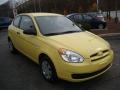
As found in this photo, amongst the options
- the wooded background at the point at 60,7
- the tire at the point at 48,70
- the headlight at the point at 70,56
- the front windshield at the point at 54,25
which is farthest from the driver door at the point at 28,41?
the wooded background at the point at 60,7

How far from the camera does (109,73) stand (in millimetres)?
5730

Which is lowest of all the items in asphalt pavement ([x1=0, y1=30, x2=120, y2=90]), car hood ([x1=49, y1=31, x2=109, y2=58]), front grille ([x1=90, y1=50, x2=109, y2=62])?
asphalt pavement ([x1=0, y1=30, x2=120, y2=90])

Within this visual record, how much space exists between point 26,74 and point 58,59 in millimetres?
1607

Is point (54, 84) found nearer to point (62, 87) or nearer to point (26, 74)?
point (62, 87)

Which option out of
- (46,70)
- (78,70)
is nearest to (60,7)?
(46,70)

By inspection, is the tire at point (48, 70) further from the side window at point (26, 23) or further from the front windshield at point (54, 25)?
the side window at point (26, 23)

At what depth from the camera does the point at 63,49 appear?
4.79 metres

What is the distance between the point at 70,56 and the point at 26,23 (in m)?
2.52

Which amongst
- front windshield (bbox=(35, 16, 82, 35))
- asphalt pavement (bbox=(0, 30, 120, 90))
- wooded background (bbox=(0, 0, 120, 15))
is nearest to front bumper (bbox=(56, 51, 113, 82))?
asphalt pavement (bbox=(0, 30, 120, 90))

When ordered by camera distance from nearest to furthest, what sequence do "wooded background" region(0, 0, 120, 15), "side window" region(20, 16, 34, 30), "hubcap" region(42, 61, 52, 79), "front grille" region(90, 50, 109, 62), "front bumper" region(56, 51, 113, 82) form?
"front bumper" region(56, 51, 113, 82) < "front grille" region(90, 50, 109, 62) < "hubcap" region(42, 61, 52, 79) < "side window" region(20, 16, 34, 30) < "wooded background" region(0, 0, 120, 15)

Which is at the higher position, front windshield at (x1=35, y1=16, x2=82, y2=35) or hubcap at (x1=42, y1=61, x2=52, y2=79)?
front windshield at (x1=35, y1=16, x2=82, y2=35)

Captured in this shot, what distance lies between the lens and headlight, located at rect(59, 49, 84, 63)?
463 cm

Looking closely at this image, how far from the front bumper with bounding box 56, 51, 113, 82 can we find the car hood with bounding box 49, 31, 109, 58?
0.23 meters

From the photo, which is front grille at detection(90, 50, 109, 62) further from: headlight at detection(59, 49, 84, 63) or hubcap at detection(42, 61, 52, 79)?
hubcap at detection(42, 61, 52, 79)
